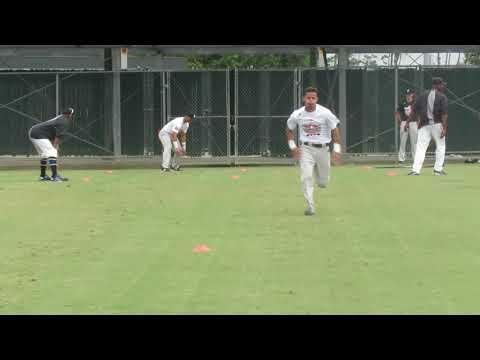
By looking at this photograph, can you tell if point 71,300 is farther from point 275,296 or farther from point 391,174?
point 391,174

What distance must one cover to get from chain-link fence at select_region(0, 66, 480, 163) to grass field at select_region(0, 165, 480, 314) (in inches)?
346

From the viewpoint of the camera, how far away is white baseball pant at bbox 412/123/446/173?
25.4 meters

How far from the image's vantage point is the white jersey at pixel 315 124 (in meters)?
16.9

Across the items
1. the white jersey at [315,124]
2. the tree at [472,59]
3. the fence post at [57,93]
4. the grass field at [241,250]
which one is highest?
the tree at [472,59]

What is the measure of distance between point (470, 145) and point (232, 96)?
717 cm

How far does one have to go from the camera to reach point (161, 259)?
12023mm

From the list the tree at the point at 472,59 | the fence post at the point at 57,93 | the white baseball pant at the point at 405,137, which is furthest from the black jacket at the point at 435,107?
the tree at the point at 472,59

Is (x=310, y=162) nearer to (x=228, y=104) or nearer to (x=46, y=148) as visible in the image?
(x=46, y=148)

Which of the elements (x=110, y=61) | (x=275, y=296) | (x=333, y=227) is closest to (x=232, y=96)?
(x=110, y=61)

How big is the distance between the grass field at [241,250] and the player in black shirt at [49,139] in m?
2.11

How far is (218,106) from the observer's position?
31797 mm

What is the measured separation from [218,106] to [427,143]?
26.7ft

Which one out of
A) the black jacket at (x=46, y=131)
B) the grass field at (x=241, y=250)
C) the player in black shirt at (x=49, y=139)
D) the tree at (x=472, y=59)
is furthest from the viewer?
the tree at (x=472, y=59)

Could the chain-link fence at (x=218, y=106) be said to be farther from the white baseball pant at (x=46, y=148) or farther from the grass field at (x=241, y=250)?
the grass field at (x=241, y=250)
